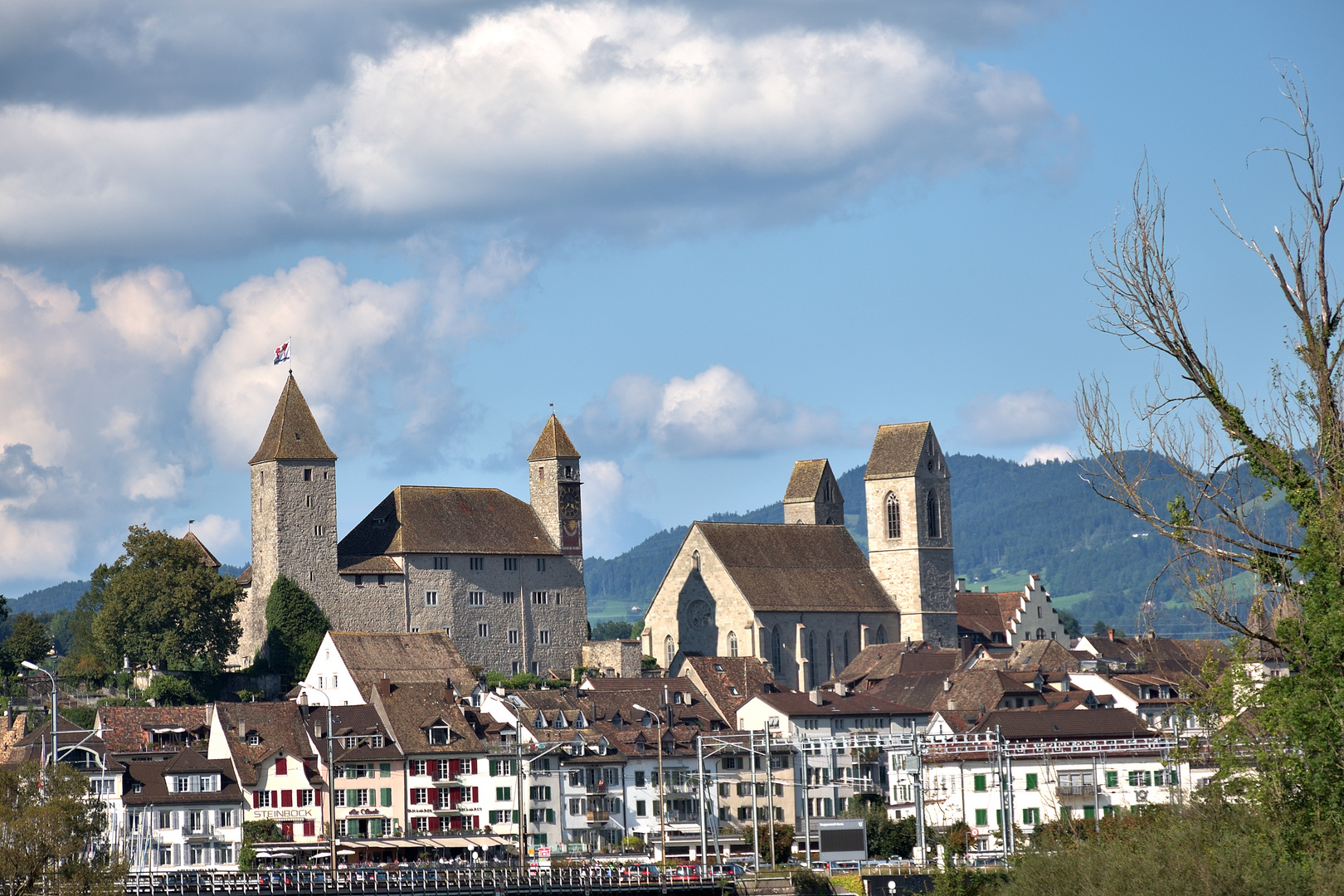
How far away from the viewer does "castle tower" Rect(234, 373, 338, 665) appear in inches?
4491

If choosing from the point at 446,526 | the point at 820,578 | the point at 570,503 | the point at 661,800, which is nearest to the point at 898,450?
the point at 820,578

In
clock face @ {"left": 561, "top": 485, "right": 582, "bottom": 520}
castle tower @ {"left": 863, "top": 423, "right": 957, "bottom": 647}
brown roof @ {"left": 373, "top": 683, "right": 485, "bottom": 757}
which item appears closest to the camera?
brown roof @ {"left": 373, "top": 683, "right": 485, "bottom": 757}

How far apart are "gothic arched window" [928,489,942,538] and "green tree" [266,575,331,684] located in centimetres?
4820

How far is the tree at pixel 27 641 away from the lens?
118438 millimetres

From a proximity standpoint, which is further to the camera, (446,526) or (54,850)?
(446,526)

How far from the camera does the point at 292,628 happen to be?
111750 mm

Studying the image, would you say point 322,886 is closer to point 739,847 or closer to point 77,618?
point 739,847

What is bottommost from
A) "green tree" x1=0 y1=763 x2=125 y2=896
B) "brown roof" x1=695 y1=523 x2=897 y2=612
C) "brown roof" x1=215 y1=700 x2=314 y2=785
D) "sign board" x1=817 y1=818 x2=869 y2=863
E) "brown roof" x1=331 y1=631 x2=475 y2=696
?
"sign board" x1=817 y1=818 x2=869 y2=863

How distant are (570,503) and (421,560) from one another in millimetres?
12954

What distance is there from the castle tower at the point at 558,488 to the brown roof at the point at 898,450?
26.8 m

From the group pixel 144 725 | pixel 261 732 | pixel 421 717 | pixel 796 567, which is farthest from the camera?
pixel 796 567

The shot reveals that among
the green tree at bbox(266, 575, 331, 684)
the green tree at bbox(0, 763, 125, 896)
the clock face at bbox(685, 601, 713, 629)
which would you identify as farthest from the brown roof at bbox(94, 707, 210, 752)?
the clock face at bbox(685, 601, 713, 629)

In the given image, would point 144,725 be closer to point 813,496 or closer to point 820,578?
point 820,578

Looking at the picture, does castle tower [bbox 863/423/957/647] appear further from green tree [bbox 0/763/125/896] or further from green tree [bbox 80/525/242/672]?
green tree [bbox 0/763/125/896]
